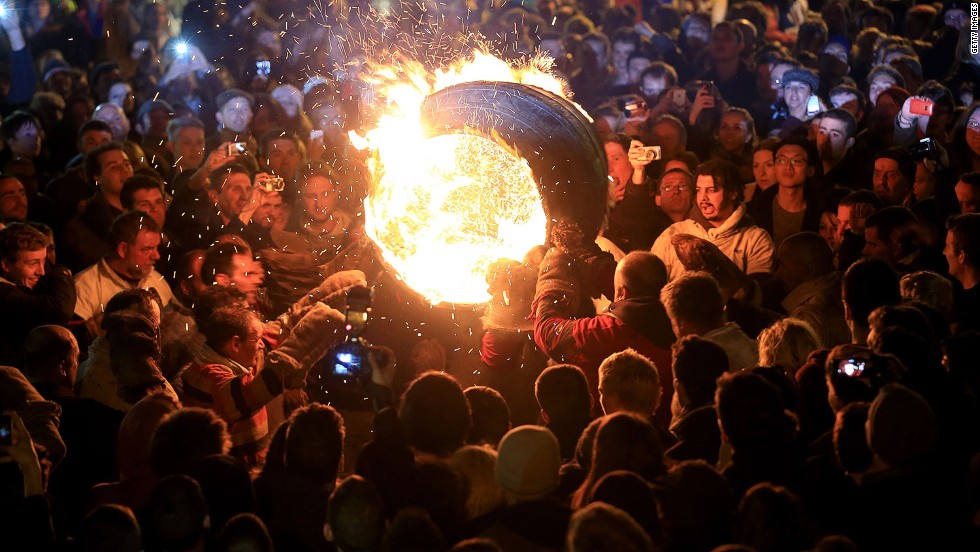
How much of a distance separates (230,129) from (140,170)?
5.38ft

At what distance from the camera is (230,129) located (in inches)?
444

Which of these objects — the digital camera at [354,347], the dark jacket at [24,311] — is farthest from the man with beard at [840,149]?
the dark jacket at [24,311]

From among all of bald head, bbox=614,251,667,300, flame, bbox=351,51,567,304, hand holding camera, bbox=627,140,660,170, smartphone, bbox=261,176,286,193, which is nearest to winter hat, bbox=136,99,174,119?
smartphone, bbox=261,176,286,193

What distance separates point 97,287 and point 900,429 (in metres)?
5.47

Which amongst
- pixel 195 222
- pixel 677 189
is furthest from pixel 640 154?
pixel 195 222

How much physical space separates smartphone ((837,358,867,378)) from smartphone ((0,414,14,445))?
11.1ft

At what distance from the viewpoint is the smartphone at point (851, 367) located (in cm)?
475

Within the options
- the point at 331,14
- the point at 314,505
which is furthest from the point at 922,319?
the point at 331,14

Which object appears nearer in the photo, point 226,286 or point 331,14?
point 226,286

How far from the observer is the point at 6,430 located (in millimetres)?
4465

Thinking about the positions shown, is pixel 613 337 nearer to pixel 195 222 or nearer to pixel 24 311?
pixel 24 311

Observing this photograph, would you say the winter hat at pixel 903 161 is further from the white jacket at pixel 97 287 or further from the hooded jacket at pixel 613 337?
the white jacket at pixel 97 287

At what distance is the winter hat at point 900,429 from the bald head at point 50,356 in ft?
12.9

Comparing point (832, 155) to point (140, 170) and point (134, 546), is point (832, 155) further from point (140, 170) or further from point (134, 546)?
point (134, 546)
